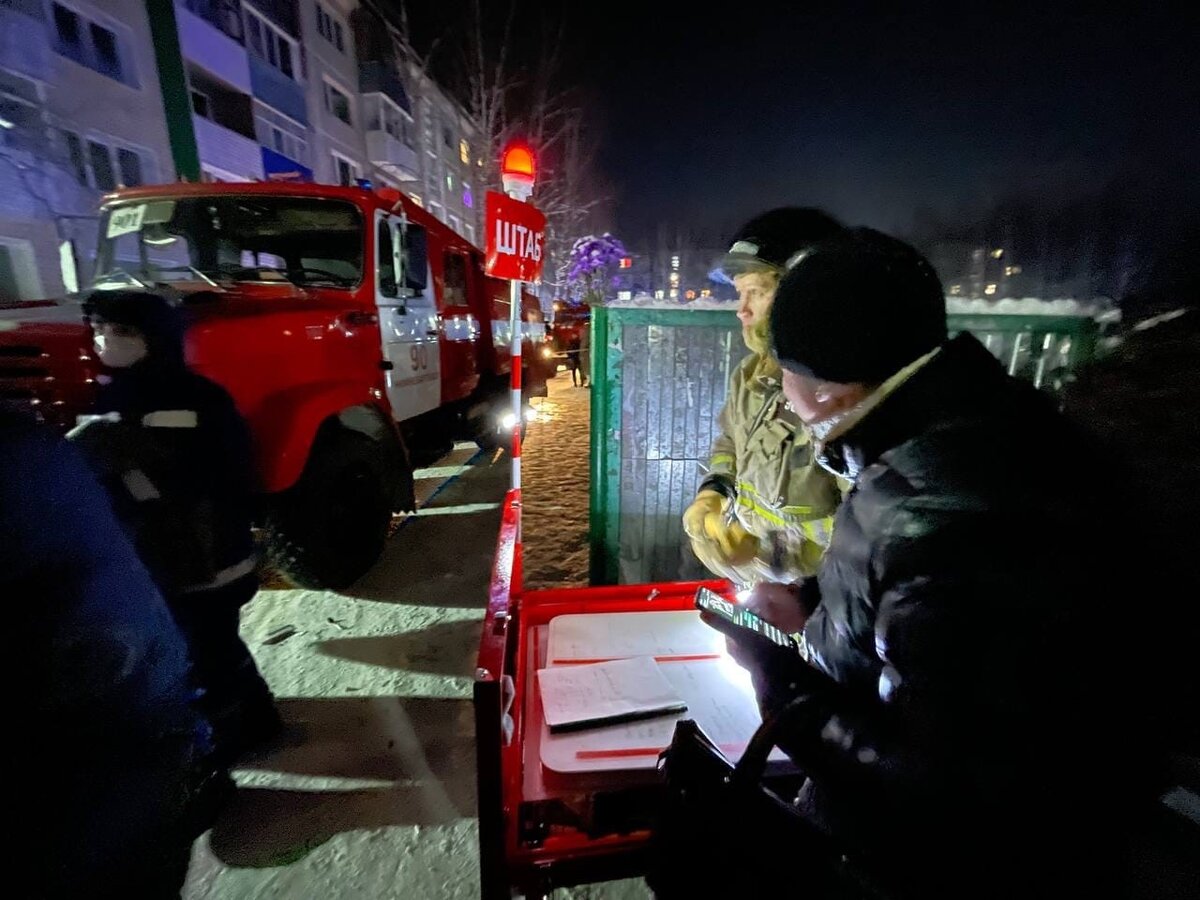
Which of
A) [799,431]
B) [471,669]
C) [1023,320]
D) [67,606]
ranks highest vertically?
[1023,320]

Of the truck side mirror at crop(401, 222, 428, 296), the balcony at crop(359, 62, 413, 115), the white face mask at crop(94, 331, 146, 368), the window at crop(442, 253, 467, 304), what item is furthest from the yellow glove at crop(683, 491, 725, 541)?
the balcony at crop(359, 62, 413, 115)

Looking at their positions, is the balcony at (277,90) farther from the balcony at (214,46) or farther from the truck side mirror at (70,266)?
the truck side mirror at (70,266)

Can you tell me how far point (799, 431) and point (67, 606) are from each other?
1869 mm

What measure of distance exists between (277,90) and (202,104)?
8.66ft

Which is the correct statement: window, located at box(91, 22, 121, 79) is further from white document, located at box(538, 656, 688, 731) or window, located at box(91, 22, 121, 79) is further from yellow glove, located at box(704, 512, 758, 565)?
white document, located at box(538, 656, 688, 731)

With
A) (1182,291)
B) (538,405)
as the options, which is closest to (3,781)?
(1182,291)

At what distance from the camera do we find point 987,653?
696mm

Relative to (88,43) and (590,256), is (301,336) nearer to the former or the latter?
(88,43)

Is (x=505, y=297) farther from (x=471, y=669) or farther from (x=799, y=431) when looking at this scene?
(x=799, y=431)

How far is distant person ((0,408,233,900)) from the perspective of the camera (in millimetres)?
954

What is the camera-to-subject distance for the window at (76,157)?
10625 millimetres

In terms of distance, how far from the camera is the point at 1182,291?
4.10 ft

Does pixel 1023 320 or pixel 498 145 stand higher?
pixel 498 145

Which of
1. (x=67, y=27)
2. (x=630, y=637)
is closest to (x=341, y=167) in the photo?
(x=67, y=27)
